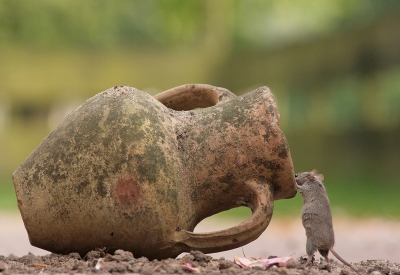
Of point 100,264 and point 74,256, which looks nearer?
point 100,264

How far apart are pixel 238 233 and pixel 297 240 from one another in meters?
3.56

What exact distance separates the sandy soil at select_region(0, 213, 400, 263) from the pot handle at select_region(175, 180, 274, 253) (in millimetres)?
1626

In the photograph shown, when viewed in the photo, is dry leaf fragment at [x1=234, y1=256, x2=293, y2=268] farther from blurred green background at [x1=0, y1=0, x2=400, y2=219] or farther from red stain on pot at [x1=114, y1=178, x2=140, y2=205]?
blurred green background at [x1=0, y1=0, x2=400, y2=219]

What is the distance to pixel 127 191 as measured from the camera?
2908mm

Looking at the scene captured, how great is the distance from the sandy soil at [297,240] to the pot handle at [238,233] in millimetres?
1626

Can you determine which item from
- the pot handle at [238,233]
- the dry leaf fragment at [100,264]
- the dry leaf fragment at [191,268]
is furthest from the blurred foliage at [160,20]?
the dry leaf fragment at [100,264]

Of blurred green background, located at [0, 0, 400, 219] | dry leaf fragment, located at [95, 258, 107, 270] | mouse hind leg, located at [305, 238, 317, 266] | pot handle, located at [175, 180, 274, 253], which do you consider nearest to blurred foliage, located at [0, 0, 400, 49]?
blurred green background, located at [0, 0, 400, 219]

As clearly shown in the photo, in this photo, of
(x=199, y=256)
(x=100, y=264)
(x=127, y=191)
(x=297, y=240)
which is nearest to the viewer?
(x=100, y=264)

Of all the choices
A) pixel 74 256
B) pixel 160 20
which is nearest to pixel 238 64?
pixel 160 20

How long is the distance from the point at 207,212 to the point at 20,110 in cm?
1277

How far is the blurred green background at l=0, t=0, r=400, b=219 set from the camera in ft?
41.1

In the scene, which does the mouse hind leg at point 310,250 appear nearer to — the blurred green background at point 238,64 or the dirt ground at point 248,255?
the dirt ground at point 248,255

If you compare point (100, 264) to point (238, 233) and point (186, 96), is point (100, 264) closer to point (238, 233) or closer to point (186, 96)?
point (238, 233)

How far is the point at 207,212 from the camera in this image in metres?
3.25
